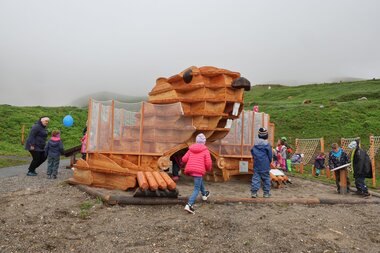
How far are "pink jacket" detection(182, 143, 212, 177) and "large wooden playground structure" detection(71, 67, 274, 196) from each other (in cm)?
235

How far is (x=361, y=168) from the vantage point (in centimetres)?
1025

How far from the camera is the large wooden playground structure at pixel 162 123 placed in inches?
390

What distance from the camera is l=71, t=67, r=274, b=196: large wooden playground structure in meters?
9.91

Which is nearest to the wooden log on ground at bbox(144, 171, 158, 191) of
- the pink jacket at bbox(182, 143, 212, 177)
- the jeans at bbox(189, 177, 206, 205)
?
the pink jacket at bbox(182, 143, 212, 177)

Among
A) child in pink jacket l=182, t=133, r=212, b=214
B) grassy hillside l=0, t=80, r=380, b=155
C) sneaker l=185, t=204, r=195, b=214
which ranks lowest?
sneaker l=185, t=204, r=195, b=214

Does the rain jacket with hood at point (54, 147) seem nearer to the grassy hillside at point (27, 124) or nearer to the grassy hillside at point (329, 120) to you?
the grassy hillside at point (27, 124)

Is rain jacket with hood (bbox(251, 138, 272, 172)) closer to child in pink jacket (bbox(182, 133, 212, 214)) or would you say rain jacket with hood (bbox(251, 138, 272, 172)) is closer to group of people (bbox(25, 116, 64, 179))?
child in pink jacket (bbox(182, 133, 212, 214))

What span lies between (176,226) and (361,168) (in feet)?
21.8

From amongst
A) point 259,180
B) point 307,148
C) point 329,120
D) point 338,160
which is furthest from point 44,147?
point 329,120

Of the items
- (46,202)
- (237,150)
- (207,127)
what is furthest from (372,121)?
(46,202)

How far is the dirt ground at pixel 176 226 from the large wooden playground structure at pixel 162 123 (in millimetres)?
1500

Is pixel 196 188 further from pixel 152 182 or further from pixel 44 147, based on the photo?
pixel 44 147

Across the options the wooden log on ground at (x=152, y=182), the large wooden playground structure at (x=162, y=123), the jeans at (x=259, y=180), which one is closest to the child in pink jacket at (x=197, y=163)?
the wooden log on ground at (x=152, y=182)

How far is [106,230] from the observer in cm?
602
